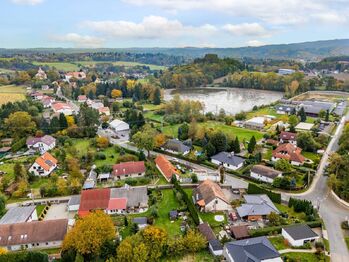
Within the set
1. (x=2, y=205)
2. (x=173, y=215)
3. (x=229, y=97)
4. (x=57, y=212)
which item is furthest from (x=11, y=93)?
(x=173, y=215)

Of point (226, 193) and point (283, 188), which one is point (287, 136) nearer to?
point (283, 188)

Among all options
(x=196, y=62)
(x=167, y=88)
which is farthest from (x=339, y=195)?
(x=196, y=62)

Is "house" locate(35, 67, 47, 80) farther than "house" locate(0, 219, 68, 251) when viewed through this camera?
Yes

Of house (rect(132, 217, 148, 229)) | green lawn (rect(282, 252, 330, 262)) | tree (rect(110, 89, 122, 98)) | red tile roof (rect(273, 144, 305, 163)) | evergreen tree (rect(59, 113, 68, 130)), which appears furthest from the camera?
tree (rect(110, 89, 122, 98))

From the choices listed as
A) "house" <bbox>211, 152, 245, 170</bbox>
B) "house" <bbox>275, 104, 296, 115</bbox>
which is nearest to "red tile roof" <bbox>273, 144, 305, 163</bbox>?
"house" <bbox>211, 152, 245, 170</bbox>

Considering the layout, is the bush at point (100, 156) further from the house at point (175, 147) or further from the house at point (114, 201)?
the house at point (114, 201)

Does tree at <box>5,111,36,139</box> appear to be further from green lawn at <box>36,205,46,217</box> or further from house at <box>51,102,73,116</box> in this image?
green lawn at <box>36,205,46,217</box>

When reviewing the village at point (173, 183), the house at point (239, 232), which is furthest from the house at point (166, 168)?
the house at point (239, 232)
